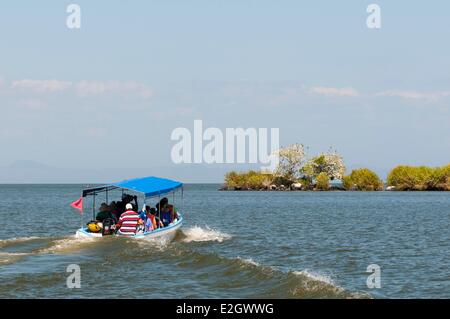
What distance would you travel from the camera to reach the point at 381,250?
34.7m

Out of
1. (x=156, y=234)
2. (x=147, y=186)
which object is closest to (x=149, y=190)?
(x=147, y=186)

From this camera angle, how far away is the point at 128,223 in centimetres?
3397

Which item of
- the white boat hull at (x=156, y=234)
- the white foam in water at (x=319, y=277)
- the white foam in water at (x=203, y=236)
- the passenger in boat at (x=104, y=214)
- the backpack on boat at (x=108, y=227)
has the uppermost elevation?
the passenger in boat at (x=104, y=214)

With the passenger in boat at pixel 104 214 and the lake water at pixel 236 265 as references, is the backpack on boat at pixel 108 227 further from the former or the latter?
the lake water at pixel 236 265

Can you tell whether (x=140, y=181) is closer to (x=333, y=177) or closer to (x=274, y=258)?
(x=274, y=258)

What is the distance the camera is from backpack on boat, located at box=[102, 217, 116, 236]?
3378 cm

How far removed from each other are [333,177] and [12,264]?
14649 centimetres

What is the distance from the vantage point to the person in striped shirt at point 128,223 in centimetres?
3388

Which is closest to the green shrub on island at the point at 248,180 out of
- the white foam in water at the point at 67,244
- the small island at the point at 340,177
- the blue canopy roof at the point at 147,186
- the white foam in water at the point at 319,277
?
the small island at the point at 340,177

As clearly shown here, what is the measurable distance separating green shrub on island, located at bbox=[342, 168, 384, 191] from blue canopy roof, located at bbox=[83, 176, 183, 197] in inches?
5306

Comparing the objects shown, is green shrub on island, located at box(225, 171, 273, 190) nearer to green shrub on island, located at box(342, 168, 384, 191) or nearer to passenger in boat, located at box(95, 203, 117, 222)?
green shrub on island, located at box(342, 168, 384, 191)

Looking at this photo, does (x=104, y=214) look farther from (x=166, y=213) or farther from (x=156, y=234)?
(x=166, y=213)

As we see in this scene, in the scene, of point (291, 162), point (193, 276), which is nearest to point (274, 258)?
point (193, 276)

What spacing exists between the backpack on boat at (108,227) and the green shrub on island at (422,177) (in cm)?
13686
